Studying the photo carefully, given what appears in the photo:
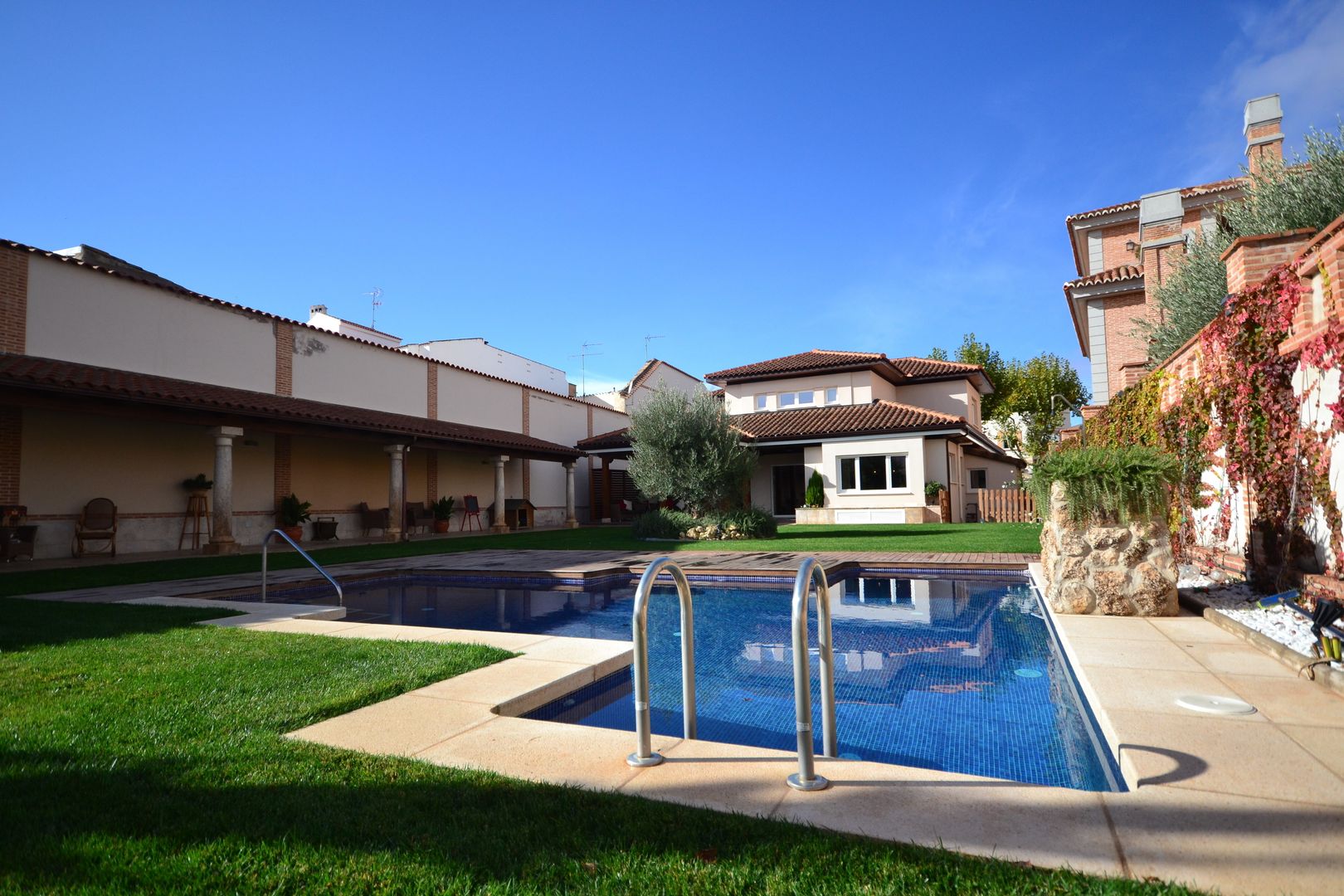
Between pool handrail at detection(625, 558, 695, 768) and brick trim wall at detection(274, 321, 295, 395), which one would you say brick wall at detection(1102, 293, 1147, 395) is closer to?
pool handrail at detection(625, 558, 695, 768)

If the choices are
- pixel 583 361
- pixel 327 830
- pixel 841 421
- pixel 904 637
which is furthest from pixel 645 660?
pixel 583 361

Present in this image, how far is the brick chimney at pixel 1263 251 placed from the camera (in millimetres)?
6809

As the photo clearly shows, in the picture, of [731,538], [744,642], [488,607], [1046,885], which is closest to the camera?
[1046,885]

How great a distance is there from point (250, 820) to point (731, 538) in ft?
50.4

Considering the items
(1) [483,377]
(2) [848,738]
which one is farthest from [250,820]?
(1) [483,377]

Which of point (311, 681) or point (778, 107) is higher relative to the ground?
point (778, 107)

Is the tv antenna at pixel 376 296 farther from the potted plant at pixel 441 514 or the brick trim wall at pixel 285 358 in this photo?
the potted plant at pixel 441 514

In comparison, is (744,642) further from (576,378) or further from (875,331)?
(576,378)

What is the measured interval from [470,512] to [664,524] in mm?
9050

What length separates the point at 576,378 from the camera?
4175 cm

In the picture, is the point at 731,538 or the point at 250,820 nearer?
the point at 250,820

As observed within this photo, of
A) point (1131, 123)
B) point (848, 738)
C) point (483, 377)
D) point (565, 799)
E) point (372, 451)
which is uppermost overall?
point (1131, 123)

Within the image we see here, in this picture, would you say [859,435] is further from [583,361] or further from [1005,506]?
[583,361]

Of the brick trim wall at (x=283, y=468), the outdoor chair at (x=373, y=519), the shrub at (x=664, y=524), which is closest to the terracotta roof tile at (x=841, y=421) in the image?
the shrub at (x=664, y=524)
